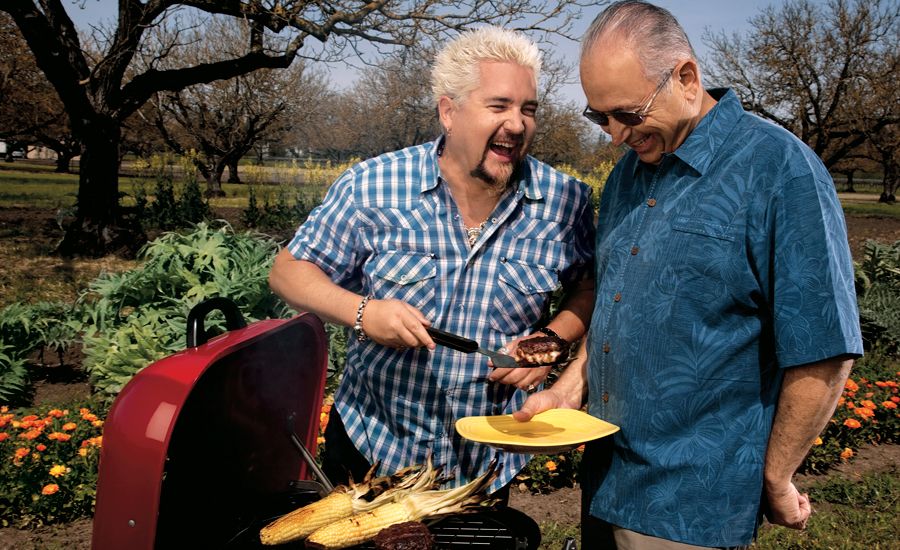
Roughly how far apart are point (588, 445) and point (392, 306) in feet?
2.20

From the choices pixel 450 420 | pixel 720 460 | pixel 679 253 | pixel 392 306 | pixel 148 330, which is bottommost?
pixel 148 330

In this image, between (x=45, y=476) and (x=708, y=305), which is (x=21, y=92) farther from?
(x=708, y=305)

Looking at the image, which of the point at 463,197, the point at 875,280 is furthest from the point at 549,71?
the point at 463,197

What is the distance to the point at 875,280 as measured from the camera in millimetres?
7672

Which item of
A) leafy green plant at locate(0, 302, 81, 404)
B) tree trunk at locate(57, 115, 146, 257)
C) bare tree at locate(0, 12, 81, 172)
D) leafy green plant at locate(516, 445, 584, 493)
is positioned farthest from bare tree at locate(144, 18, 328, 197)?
leafy green plant at locate(516, 445, 584, 493)

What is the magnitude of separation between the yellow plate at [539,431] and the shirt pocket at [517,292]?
360mm

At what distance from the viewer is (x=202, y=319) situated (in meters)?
1.97

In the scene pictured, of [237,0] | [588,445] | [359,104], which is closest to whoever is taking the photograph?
[588,445]

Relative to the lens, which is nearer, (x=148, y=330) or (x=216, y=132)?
(x=148, y=330)

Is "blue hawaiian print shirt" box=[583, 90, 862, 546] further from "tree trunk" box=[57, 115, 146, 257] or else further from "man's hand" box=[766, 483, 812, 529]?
"tree trunk" box=[57, 115, 146, 257]

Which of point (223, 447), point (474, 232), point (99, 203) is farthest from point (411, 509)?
point (99, 203)

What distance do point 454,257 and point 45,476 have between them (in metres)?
2.96

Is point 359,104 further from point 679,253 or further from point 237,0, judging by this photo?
point 679,253

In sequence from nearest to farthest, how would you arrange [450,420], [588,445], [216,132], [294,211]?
[588,445] < [450,420] < [294,211] < [216,132]
